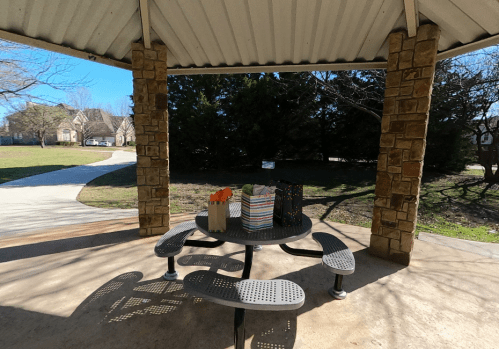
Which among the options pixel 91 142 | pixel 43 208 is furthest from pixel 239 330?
pixel 91 142

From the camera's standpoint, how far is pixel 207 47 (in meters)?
3.57

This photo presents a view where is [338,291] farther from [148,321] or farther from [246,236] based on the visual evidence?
[148,321]

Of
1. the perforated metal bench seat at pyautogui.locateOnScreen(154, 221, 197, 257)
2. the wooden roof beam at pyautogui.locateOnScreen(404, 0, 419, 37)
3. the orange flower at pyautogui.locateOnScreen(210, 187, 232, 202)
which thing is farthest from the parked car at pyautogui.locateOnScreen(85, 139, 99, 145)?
the wooden roof beam at pyautogui.locateOnScreen(404, 0, 419, 37)

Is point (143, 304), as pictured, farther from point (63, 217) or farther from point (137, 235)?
point (63, 217)

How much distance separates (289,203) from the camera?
2.11 meters

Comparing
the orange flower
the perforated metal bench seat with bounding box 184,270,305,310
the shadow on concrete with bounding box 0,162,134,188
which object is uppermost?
the orange flower

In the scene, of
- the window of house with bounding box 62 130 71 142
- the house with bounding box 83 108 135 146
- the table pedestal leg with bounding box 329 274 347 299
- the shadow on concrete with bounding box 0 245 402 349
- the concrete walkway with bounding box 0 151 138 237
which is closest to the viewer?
the shadow on concrete with bounding box 0 245 402 349

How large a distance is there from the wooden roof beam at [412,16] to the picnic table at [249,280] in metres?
2.55

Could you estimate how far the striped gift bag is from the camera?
1955 mm

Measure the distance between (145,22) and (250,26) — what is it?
135cm

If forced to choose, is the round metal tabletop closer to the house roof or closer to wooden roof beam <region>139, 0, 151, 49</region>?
the house roof

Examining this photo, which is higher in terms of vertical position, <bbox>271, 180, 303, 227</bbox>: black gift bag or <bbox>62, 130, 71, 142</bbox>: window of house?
<bbox>62, 130, 71, 142</bbox>: window of house

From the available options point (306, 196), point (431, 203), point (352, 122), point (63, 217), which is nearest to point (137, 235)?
point (63, 217)

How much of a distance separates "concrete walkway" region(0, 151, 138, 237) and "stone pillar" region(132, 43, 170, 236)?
2.56 m
